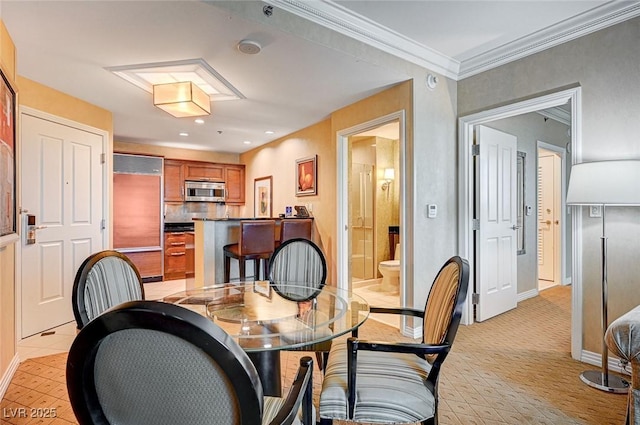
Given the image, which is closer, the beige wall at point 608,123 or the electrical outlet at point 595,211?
the beige wall at point 608,123

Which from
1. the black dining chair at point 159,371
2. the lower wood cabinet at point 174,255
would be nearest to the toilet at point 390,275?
the lower wood cabinet at point 174,255

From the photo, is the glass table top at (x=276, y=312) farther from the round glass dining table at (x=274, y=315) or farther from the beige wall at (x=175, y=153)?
the beige wall at (x=175, y=153)

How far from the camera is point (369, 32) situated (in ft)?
8.72

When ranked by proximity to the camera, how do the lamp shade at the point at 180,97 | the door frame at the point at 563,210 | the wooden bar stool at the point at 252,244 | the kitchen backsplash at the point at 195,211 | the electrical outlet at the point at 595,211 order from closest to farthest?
the electrical outlet at the point at 595,211, the lamp shade at the point at 180,97, the wooden bar stool at the point at 252,244, the door frame at the point at 563,210, the kitchen backsplash at the point at 195,211

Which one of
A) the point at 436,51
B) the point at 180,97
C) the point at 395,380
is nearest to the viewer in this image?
the point at 395,380

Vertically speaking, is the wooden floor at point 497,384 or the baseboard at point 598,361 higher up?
the baseboard at point 598,361

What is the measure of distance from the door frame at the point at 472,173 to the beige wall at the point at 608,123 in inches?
1.5

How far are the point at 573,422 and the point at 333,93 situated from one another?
3.08m

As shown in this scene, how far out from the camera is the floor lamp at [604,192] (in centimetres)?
211

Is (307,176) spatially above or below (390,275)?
above

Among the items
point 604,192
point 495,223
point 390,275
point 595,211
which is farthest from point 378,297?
point 604,192

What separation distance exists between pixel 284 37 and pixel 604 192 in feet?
7.70

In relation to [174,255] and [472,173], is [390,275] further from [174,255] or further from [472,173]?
[174,255]

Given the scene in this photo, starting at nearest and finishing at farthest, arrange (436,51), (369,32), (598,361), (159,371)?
(159,371) < (598,361) < (369,32) < (436,51)
